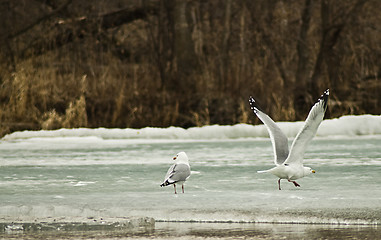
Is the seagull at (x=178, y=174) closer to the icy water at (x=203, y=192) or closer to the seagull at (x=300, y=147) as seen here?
the icy water at (x=203, y=192)

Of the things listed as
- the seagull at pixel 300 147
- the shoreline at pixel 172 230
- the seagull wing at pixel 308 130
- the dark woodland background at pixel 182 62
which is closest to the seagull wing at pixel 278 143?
the seagull at pixel 300 147

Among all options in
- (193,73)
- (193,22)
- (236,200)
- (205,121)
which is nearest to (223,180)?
(236,200)

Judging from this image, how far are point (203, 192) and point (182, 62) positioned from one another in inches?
513

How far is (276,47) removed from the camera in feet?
72.9

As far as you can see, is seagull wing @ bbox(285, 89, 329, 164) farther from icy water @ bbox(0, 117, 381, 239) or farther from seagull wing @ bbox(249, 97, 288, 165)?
icy water @ bbox(0, 117, 381, 239)

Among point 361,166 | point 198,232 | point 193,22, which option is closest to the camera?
point 198,232

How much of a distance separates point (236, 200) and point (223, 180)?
53.7 inches

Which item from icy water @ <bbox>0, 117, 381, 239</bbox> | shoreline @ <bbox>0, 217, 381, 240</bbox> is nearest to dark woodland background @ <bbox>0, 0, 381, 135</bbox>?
icy water @ <bbox>0, 117, 381, 239</bbox>

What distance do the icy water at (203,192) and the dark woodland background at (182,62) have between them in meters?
4.83

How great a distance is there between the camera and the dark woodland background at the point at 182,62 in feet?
54.5

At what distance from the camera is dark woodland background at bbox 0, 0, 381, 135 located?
16625 mm

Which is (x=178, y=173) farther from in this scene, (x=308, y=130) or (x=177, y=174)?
(x=308, y=130)

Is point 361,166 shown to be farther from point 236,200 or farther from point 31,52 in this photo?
point 31,52

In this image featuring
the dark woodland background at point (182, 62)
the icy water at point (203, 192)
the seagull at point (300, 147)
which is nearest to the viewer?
the icy water at point (203, 192)
